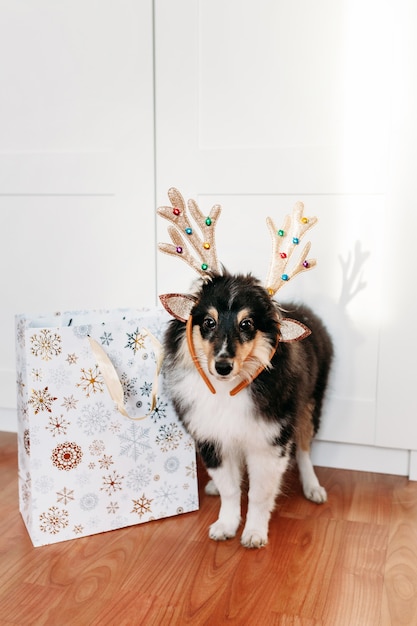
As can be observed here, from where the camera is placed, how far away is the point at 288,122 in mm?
1692

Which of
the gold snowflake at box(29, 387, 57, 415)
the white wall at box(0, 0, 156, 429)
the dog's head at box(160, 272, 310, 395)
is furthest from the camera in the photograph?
the white wall at box(0, 0, 156, 429)

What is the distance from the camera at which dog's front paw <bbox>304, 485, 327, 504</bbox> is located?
1.63m

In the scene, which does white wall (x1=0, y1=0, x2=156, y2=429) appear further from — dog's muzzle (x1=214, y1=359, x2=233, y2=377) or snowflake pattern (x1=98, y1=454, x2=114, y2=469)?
dog's muzzle (x1=214, y1=359, x2=233, y2=377)

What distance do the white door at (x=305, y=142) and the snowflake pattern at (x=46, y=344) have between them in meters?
0.61

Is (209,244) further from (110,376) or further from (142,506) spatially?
(142,506)

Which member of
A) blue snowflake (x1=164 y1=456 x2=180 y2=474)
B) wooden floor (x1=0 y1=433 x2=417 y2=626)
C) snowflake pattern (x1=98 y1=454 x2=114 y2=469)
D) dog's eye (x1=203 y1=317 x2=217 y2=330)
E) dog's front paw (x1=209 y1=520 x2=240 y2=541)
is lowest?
wooden floor (x1=0 y1=433 x2=417 y2=626)

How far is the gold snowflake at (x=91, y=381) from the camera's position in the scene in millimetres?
1413

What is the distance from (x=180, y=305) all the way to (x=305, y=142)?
2.13 feet

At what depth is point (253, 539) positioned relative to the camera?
140 centimetres

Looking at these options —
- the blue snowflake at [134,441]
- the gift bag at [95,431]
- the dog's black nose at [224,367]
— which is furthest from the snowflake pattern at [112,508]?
the dog's black nose at [224,367]

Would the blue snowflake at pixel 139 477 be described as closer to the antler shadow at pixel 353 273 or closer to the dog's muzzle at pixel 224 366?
the dog's muzzle at pixel 224 366

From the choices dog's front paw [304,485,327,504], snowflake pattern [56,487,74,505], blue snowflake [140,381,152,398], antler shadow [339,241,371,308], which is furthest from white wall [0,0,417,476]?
snowflake pattern [56,487,74,505]

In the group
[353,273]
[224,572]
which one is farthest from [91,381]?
[353,273]

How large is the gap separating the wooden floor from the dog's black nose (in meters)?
0.43
